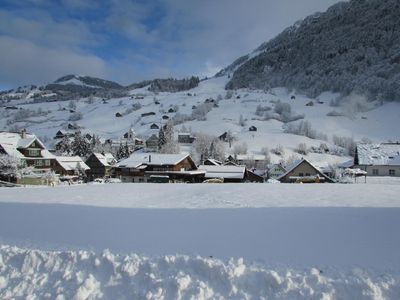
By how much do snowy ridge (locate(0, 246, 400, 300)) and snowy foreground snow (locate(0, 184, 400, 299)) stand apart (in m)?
0.03

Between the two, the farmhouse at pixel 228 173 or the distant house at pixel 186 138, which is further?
the distant house at pixel 186 138

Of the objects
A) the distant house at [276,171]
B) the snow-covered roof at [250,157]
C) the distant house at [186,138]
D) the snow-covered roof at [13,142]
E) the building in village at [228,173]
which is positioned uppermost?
the snow-covered roof at [13,142]

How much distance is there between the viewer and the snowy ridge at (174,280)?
908 cm

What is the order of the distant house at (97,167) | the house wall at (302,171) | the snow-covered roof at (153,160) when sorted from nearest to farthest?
the house wall at (302,171) < the snow-covered roof at (153,160) < the distant house at (97,167)

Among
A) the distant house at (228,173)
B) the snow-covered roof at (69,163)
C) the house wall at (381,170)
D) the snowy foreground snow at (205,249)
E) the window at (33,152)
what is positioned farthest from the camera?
the snow-covered roof at (69,163)

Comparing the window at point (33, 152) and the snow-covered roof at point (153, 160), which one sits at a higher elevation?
the window at point (33, 152)

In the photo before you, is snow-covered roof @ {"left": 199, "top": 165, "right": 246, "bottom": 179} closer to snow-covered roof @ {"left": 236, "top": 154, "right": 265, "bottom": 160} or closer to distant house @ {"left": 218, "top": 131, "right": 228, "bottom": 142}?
snow-covered roof @ {"left": 236, "top": 154, "right": 265, "bottom": 160}

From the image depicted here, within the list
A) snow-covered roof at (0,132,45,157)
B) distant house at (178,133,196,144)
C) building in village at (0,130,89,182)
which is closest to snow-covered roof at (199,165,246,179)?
building in village at (0,130,89,182)

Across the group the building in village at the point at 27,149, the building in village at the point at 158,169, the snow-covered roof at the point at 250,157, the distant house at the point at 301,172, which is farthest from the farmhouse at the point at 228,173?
the snow-covered roof at the point at 250,157

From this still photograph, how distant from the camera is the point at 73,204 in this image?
1952 centimetres

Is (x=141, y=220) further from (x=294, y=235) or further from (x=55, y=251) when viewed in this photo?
(x=294, y=235)

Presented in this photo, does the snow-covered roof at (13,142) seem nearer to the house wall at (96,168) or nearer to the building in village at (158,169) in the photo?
the building in village at (158,169)

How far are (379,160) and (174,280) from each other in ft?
204

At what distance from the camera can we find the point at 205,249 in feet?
38.7
